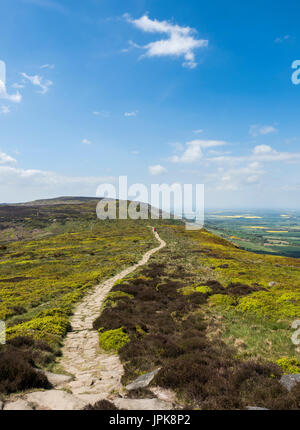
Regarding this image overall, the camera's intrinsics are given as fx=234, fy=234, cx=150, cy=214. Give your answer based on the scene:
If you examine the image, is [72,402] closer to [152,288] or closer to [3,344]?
[3,344]

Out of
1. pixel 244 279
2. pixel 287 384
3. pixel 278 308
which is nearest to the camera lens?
pixel 287 384

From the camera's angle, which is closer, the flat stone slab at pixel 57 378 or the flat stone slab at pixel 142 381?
the flat stone slab at pixel 142 381

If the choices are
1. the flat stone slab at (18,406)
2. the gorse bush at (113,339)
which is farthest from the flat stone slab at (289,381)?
the flat stone slab at (18,406)

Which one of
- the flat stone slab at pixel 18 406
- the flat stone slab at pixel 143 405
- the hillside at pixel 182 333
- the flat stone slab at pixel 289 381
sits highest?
the flat stone slab at pixel 18 406

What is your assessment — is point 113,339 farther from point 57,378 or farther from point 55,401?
point 55,401

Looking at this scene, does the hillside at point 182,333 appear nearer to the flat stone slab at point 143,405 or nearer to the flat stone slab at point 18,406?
the flat stone slab at point 143,405
